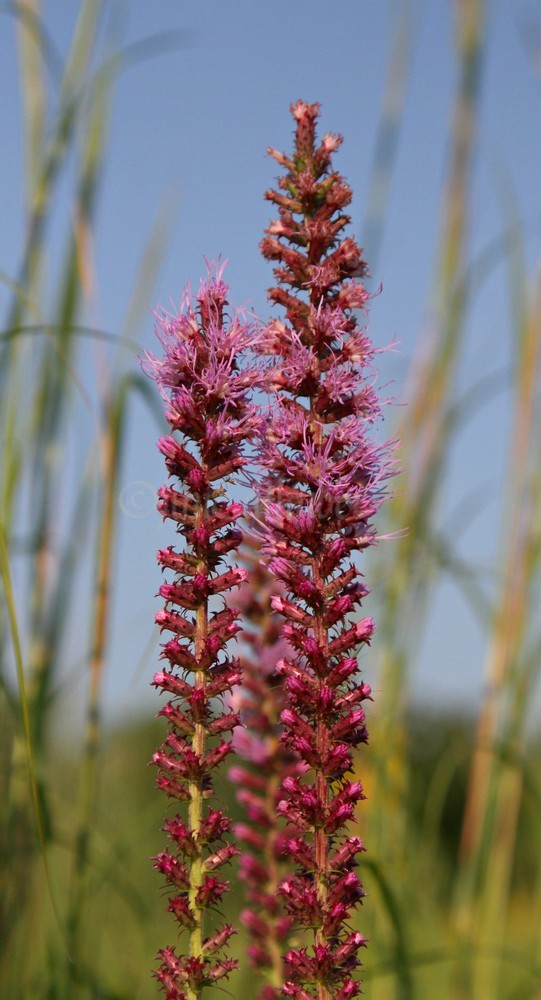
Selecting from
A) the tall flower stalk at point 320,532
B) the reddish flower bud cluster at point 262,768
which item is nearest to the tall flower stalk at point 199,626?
the tall flower stalk at point 320,532

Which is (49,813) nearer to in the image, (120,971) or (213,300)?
(213,300)

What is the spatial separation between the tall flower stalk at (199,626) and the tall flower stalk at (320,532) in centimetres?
8

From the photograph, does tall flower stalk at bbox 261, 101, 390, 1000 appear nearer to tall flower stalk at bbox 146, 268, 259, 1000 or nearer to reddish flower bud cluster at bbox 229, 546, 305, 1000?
tall flower stalk at bbox 146, 268, 259, 1000

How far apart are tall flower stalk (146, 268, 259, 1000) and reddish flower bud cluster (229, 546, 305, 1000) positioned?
109 cm

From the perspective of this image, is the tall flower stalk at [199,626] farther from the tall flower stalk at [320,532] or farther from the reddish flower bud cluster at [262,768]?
the reddish flower bud cluster at [262,768]

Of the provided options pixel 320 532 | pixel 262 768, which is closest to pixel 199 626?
pixel 320 532

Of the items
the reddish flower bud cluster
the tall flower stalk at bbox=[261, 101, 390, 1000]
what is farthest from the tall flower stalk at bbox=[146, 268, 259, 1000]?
the reddish flower bud cluster

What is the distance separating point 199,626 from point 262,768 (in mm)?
1435

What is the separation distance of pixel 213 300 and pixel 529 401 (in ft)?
5.98

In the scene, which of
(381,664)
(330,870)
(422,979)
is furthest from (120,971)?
(330,870)

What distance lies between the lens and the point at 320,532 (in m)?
1.66

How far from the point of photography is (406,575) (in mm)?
3078

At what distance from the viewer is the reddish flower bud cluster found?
9.14 feet

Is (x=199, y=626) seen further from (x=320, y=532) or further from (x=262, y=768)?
(x=262, y=768)
